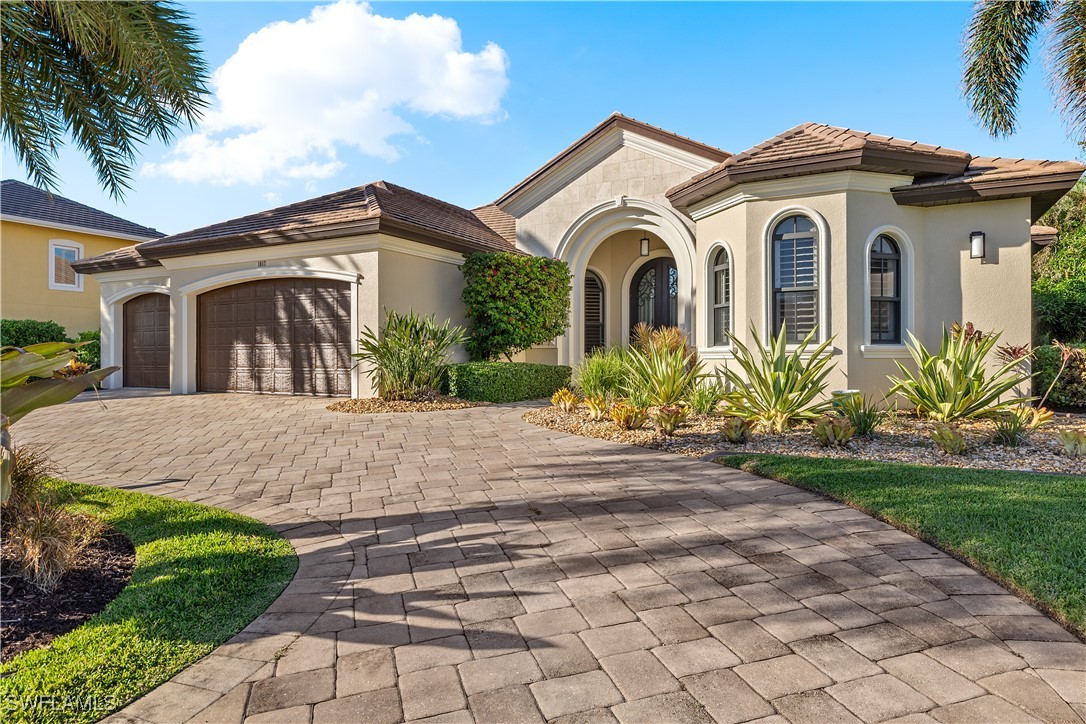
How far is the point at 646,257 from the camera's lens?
15.2m

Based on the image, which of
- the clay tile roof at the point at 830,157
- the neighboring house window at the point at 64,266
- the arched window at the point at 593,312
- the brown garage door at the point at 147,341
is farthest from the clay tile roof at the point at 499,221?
the neighboring house window at the point at 64,266

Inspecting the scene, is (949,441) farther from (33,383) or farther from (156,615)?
(33,383)

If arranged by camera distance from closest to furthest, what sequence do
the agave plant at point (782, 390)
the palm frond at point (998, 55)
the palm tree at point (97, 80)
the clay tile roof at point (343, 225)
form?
1. the palm tree at point (97, 80)
2. the agave plant at point (782, 390)
3. the palm frond at point (998, 55)
4. the clay tile roof at point (343, 225)

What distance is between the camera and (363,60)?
374 inches

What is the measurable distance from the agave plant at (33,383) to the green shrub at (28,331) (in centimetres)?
1852

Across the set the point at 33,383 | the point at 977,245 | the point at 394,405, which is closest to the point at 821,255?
the point at 977,245

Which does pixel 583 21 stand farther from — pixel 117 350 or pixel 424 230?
pixel 117 350

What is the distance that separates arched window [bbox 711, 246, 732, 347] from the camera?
9953 mm

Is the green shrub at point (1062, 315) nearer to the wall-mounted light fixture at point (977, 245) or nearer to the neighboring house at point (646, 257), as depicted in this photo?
the neighboring house at point (646, 257)

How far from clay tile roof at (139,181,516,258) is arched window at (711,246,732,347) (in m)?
5.72

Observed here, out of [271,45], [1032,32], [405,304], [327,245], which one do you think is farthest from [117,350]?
[1032,32]

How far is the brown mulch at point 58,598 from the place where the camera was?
8.54 feet

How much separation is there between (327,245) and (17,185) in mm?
19190

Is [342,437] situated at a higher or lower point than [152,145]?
lower
